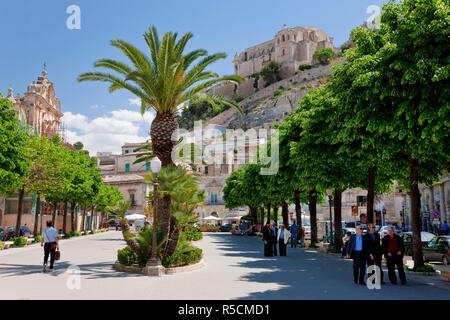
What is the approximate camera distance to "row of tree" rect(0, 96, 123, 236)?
20703mm

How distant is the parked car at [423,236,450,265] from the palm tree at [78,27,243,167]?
11.3 m

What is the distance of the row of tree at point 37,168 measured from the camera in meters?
20.7

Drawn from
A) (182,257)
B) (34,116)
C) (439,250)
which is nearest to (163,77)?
(182,257)

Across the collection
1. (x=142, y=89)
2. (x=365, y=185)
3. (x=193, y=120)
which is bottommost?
(x=365, y=185)

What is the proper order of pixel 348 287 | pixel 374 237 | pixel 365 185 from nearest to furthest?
pixel 348 287 → pixel 374 237 → pixel 365 185

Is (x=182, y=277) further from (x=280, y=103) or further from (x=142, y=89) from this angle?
(x=280, y=103)

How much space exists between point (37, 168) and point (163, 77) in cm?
1661

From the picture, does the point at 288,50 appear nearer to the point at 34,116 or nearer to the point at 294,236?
the point at 34,116

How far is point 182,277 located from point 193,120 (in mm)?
125714

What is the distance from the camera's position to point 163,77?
15680mm

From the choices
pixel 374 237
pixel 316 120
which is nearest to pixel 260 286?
pixel 374 237

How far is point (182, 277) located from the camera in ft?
40.2

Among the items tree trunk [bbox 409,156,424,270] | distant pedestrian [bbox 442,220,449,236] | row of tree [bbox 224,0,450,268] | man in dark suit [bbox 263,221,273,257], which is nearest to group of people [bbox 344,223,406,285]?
row of tree [bbox 224,0,450,268]

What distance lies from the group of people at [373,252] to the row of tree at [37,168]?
15938mm
